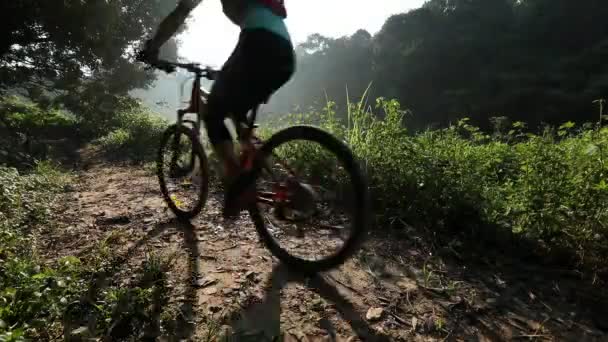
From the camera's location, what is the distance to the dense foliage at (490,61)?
88.5 ft

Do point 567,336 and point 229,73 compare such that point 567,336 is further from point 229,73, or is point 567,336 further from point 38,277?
point 38,277

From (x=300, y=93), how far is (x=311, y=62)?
596 cm

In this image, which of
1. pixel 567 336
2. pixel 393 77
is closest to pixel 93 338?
pixel 567 336

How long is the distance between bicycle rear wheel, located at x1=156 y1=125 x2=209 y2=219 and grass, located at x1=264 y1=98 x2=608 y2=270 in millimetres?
912

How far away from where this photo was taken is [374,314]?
79.2 inches

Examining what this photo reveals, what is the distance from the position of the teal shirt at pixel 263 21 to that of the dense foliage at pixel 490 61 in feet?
88.5

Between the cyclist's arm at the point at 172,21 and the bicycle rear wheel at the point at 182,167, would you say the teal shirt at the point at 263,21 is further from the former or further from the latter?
the bicycle rear wheel at the point at 182,167

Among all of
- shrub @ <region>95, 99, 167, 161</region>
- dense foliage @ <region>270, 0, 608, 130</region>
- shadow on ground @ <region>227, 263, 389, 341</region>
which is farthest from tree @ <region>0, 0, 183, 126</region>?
dense foliage @ <region>270, 0, 608, 130</region>

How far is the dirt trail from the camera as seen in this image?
1884 mm

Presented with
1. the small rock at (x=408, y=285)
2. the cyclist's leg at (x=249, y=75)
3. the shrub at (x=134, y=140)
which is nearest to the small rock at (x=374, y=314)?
the small rock at (x=408, y=285)

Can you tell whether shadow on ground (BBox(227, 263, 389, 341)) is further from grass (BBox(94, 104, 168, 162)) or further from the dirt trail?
grass (BBox(94, 104, 168, 162))

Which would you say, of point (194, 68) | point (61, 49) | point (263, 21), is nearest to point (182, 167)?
point (194, 68)

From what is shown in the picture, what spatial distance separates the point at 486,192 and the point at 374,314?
2044 mm

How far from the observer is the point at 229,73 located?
226 cm
